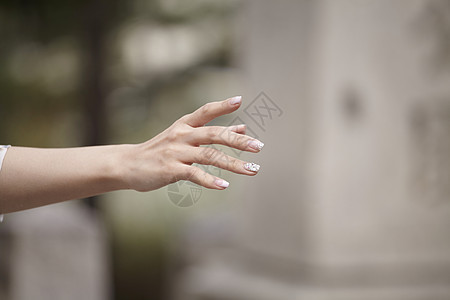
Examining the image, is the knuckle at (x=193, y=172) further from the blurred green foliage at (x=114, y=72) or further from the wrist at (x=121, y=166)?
the blurred green foliage at (x=114, y=72)

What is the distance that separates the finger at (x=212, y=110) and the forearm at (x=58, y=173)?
7.0 inches

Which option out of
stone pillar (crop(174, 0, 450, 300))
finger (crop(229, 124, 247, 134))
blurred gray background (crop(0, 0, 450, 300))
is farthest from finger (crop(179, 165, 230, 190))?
stone pillar (crop(174, 0, 450, 300))

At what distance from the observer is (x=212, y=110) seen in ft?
5.13

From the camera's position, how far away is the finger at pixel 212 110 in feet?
5.08

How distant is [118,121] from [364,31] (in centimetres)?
623

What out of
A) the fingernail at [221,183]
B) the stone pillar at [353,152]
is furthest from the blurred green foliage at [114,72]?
the fingernail at [221,183]

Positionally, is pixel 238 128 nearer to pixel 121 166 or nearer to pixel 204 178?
pixel 204 178

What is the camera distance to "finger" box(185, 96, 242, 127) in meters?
1.55

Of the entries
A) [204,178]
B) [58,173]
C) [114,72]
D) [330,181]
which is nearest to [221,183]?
[204,178]

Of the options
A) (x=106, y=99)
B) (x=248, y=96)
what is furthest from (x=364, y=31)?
(x=106, y=99)

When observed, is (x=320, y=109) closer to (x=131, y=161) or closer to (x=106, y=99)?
(x=131, y=161)

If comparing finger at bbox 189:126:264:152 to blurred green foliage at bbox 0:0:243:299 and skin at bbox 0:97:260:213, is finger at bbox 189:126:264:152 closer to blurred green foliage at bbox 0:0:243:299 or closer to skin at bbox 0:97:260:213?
skin at bbox 0:97:260:213

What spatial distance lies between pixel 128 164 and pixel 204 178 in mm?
197

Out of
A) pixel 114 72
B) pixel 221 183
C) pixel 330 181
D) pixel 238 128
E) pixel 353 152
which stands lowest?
pixel 221 183
